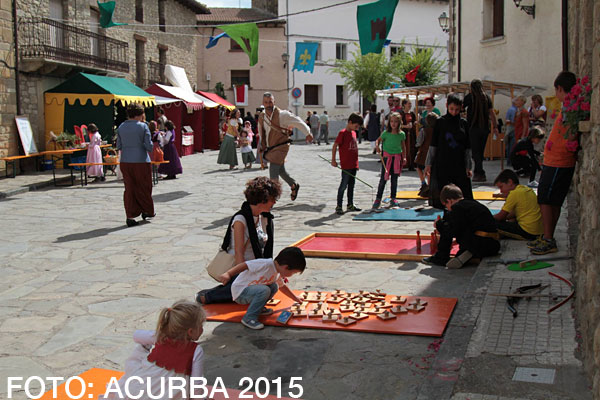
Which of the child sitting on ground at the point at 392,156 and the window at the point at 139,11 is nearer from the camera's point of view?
the child sitting on ground at the point at 392,156

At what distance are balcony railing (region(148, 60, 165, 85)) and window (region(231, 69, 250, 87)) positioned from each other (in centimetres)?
1297

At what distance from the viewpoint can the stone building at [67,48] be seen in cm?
1734

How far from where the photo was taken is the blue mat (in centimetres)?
916

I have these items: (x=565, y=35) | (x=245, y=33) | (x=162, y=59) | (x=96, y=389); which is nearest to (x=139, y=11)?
(x=162, y=59)

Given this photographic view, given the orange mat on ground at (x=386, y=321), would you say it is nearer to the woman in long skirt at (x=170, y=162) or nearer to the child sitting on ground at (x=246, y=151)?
the woman in long skirt at (x=170, y=162)

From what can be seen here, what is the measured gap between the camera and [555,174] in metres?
6.07

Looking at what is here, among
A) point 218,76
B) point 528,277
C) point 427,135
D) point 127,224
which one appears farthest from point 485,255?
point 218,76

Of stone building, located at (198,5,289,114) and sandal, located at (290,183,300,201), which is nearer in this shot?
sandal, located at (290,183,300,201)

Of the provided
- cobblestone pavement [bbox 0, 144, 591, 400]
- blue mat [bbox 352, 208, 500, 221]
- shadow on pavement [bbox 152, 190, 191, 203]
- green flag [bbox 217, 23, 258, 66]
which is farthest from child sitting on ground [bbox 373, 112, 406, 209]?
green flag [bbox 217, 23, 258, 66]

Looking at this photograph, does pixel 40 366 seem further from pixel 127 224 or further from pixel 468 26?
pixel 468 26

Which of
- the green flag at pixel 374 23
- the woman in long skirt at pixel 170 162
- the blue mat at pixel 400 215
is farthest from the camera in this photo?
the woman in long skirt at pixel 170 162

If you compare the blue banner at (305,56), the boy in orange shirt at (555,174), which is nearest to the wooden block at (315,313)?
the boy in orange shirt at (555,174)

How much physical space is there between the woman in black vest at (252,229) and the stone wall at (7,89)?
13.4 metres

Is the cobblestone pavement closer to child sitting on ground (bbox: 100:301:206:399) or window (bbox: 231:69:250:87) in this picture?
child sitting on ground (bbox: 100:301:206:399)
